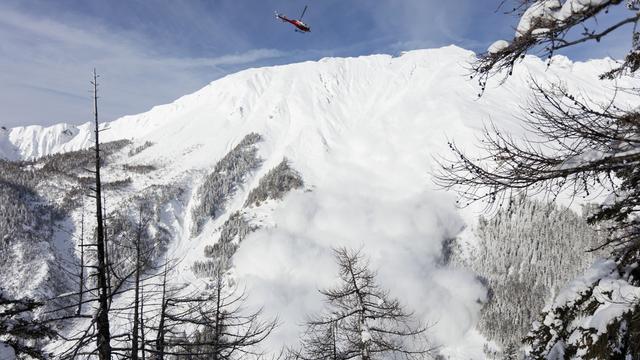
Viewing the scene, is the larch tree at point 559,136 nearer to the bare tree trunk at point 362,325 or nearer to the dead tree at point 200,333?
the dead tree at point 200,333

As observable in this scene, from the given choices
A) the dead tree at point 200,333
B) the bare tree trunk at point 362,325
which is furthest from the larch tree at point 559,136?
the bare tree trunk at point 362,325

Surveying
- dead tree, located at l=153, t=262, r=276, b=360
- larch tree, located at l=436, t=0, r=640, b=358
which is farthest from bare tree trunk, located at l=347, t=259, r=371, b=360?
larch tree, located at l=436, t=0, r=640, b=358

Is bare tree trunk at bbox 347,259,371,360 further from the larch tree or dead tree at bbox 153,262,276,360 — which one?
the larch tree

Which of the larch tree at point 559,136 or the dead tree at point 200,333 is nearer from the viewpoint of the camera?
the larch tree at point 559,136

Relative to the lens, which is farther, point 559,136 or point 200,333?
point 200,333

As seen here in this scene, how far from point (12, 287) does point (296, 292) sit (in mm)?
111421

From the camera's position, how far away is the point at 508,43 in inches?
195

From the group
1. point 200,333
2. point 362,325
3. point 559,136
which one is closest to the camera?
point 559,136

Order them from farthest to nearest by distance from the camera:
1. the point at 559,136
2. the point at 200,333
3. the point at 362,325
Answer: the point at 362,325
the point at 200,333
the point at 559,136

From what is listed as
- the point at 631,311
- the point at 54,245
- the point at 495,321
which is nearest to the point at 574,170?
the point at 631,311

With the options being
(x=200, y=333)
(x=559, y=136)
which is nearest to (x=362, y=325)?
(x=200, y=333)

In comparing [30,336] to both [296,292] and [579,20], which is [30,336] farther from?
[296,292]

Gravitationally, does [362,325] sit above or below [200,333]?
above

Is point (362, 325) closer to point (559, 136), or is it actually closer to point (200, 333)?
point (200, 333)
